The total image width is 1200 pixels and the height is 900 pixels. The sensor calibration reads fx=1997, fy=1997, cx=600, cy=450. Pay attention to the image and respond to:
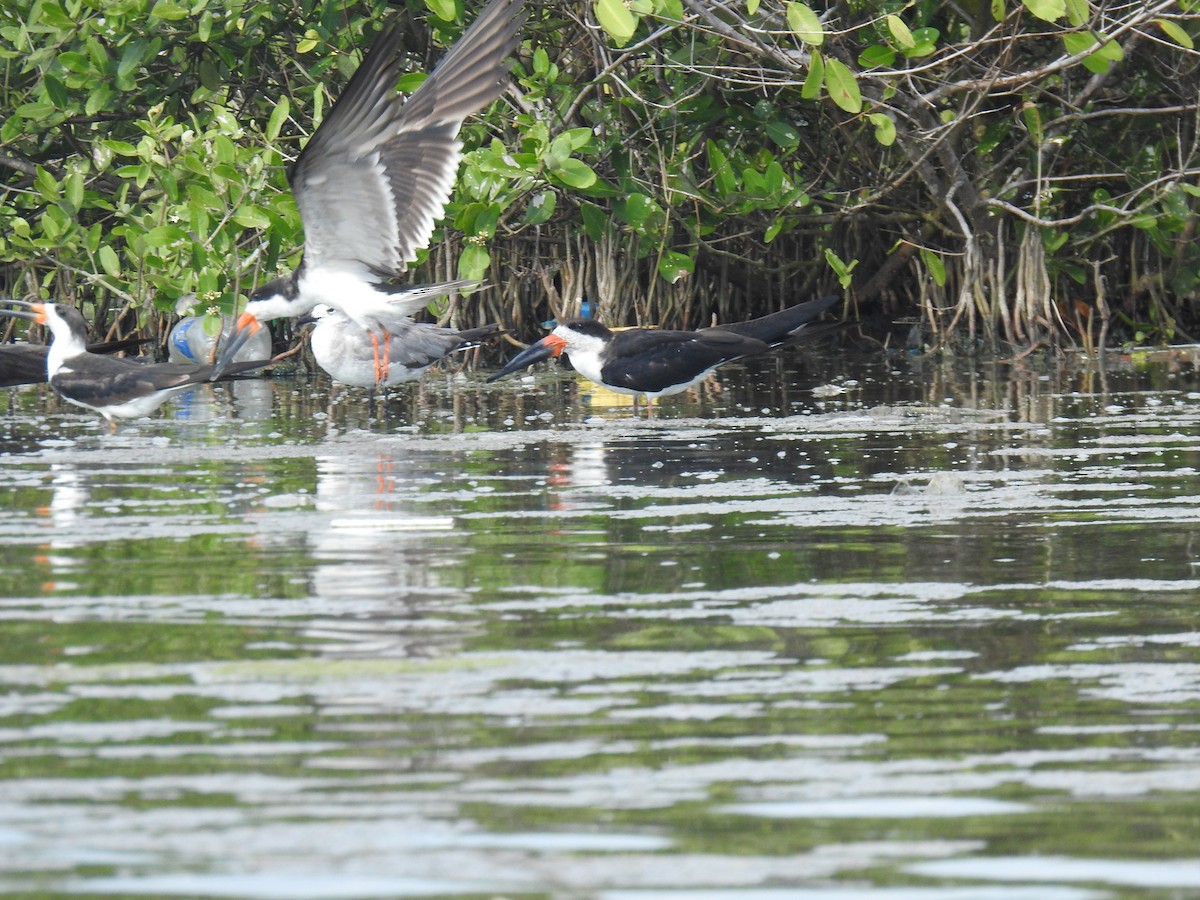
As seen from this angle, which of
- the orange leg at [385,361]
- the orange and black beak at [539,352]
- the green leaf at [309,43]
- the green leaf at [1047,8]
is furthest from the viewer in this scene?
the green leaf at [309,43]

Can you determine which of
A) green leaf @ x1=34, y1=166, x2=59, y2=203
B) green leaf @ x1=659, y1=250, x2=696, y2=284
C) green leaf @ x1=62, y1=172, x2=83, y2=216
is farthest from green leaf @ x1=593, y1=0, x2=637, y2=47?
green leaf @ x1=34, y1=166, x2=59, y2=203

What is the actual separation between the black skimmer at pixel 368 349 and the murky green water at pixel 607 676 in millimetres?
3126

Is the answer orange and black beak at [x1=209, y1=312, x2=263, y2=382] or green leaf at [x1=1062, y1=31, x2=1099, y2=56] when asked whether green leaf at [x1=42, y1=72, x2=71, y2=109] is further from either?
green leaf at [x1=1062, y1=31, x2=1099, y2=56]

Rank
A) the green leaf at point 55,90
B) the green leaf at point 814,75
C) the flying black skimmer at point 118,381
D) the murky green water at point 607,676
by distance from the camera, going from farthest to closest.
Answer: the green leaf at point 55,90 → the flying black skimmer at point 118,381 → the green leaf at point 814,75 → the murky green water at point 607,676

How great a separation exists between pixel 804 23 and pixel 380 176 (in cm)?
231

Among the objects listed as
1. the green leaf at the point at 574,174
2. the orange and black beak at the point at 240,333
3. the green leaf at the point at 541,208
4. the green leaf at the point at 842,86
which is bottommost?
the orange and black beak at the point at 240,333

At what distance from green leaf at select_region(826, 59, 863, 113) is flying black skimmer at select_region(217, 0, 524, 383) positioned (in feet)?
5.50

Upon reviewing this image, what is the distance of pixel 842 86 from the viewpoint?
32.3 feet

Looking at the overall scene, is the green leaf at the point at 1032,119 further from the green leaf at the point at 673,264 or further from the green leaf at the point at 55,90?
the green leaf at the point at 55,90

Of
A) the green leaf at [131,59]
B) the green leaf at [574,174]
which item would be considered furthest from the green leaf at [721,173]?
the green leaf at [131,59]

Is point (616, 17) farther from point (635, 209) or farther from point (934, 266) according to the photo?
point (934, 266)

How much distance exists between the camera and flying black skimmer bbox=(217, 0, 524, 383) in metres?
9.92

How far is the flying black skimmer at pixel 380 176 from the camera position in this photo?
32.6 feet

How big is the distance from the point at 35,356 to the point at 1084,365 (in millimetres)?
6559
